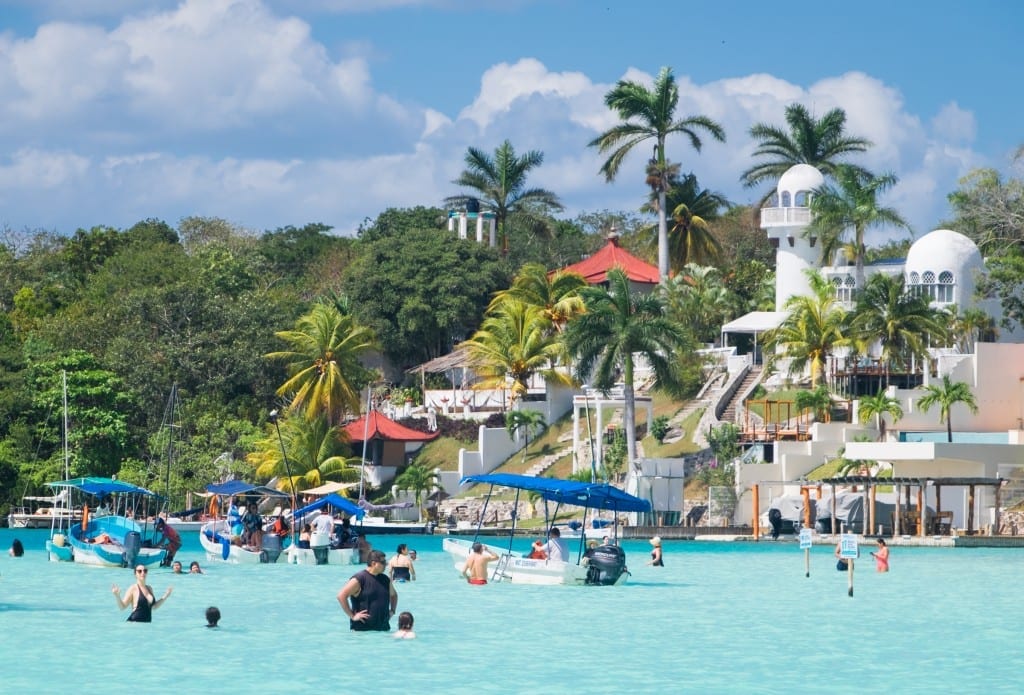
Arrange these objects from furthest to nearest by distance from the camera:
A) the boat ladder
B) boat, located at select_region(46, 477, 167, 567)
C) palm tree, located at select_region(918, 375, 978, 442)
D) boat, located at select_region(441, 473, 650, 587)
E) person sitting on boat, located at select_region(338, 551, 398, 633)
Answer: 1. palm tree, located at select_region(918, 375, 978, 442)
2. boat, located at select_region(46, 477, 167, 567)
3. the boat ladder
4. boat, located at select_region(441, 473, 650, 587)
5. person sitting on boat, located at select_region(338, 551, 398, 633)

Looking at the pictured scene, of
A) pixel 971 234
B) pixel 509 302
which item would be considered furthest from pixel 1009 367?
pixel 509 302

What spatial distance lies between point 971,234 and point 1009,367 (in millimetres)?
15001

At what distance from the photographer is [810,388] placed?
76875mm

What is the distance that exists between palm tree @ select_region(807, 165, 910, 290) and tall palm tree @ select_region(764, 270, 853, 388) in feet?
11.7

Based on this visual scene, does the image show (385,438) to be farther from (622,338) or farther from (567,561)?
(567,561)

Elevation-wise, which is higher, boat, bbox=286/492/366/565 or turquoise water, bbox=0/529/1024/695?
boat, bbox=286/492/366/565

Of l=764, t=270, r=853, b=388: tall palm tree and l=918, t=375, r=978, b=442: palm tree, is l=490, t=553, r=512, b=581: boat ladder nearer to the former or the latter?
l=918, t=375, r=978, b=442: palm tree

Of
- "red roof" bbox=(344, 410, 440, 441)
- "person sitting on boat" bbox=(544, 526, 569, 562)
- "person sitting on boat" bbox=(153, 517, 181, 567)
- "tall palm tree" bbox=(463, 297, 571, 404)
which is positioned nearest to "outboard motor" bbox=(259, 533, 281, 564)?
"person sitting on boat" bbox=(153, 517, 181, 567)

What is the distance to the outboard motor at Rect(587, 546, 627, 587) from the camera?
136ft

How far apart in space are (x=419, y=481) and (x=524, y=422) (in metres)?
6.63

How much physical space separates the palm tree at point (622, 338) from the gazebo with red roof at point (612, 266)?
1904cm

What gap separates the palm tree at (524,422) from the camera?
261 feet

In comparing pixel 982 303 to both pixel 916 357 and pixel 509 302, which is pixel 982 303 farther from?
pixel 509 302

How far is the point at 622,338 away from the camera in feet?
229
